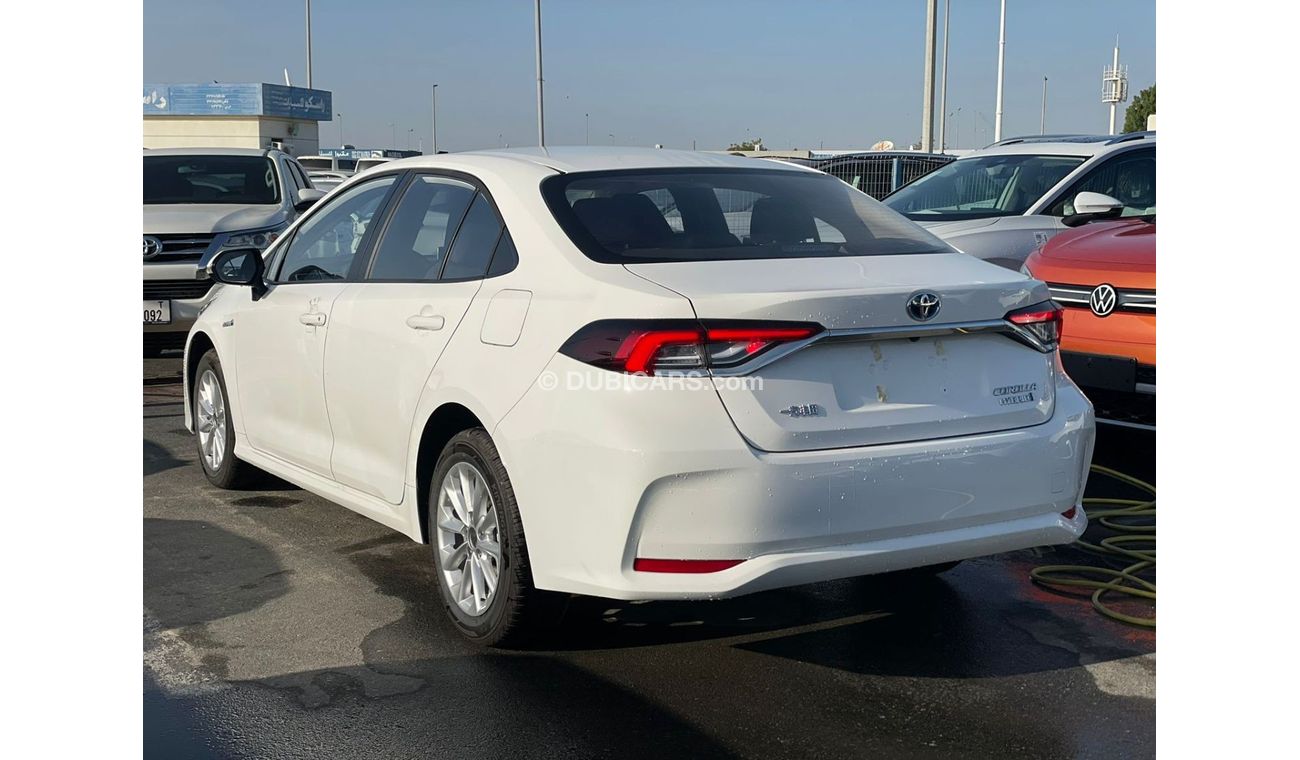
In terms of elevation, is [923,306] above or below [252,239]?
below

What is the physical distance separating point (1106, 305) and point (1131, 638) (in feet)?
8.51

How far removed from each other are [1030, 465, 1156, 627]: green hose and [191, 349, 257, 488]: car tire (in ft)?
12.0

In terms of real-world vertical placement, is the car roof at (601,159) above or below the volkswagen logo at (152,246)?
above

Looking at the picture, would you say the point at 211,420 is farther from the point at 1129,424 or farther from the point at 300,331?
the point at 1129,424

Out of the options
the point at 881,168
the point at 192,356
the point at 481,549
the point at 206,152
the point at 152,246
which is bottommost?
the point at 481,549

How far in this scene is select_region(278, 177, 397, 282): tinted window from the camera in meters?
5.39

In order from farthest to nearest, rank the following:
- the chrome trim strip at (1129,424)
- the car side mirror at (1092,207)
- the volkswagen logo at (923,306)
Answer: the car side mirror at (1092,207) < the chrome trim strip at (1129,424) < the volkswagen logo at (923,306)

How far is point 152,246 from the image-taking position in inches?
408

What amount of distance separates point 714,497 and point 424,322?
4.59ft

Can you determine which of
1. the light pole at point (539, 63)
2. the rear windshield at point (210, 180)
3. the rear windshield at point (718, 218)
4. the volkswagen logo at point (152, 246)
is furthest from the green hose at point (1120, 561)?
the light pole at point (539, 63)

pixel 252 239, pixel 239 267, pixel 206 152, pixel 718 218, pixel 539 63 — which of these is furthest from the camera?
pixel 539 63

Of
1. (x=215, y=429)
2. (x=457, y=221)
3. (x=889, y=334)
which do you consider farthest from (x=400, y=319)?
(x=215, y=429)

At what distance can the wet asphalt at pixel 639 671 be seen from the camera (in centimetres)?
363

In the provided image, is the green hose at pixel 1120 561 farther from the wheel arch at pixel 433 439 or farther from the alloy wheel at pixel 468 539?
the wheel arch at pixel 433 439
